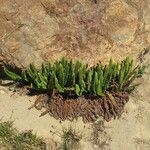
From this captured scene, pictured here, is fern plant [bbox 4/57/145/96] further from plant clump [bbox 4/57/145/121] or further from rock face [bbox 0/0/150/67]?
rock face [bbox 0/0/150/67]

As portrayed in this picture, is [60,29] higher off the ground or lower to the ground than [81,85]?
higher

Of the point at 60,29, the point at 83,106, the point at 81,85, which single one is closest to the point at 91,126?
the point at 83,106

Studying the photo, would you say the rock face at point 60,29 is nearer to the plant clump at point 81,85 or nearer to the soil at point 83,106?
the plant clump at point 81,85

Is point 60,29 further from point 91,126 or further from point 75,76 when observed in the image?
point 91,126

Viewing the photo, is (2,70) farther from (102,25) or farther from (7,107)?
(102,25)

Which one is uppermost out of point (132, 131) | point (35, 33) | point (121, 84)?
point (35, 33)

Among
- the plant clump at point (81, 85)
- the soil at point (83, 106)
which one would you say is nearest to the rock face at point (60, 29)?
the plant clump at point (81, 85)

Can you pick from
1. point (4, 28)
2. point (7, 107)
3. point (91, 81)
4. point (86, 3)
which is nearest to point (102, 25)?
point (86, 3)
